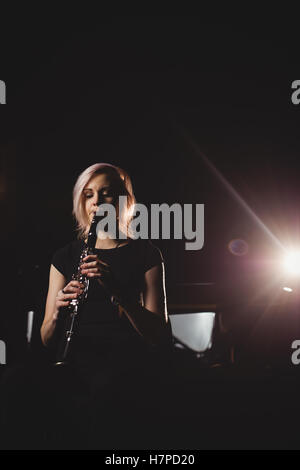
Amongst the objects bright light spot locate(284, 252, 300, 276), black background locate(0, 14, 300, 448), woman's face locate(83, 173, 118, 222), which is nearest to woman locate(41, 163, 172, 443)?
woman's face locate(83, 173, 118, 222)

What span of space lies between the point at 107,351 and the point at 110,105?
8.27 feet

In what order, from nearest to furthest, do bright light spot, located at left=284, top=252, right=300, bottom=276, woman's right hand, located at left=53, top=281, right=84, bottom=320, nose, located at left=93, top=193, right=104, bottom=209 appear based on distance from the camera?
woman's right hand, located at left=53, top=281, right=84, bottom=320 < nose, located at left=93, top=193, right=104, bottom=209 < bright light spot, located at left=284, top=252, right=300, bottom=276

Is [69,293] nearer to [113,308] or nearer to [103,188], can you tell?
[113,308]

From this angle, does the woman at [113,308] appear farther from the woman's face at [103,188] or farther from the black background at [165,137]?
the black background at [165,137]

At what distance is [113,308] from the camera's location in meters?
1.27

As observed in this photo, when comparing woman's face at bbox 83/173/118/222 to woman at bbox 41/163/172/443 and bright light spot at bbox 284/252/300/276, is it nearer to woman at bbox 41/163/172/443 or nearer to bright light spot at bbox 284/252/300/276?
woman at bbox 41/163/172/443

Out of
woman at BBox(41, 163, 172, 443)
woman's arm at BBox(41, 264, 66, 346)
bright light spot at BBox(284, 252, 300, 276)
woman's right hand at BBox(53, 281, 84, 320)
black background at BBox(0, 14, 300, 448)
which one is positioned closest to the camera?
woman at BBox(41, 163, 172, 443)

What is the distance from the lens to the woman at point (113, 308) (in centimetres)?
106

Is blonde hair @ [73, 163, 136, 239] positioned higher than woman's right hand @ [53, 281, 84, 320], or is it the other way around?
blonde hair @ [73, 163, 136, 239]

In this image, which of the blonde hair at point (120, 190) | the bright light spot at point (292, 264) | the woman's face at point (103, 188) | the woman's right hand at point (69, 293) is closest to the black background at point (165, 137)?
the bright light spot at point (292, 264)

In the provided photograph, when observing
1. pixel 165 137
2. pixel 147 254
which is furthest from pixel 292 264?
pixel 147 254

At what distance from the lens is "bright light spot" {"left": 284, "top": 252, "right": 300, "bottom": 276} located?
357 cm
